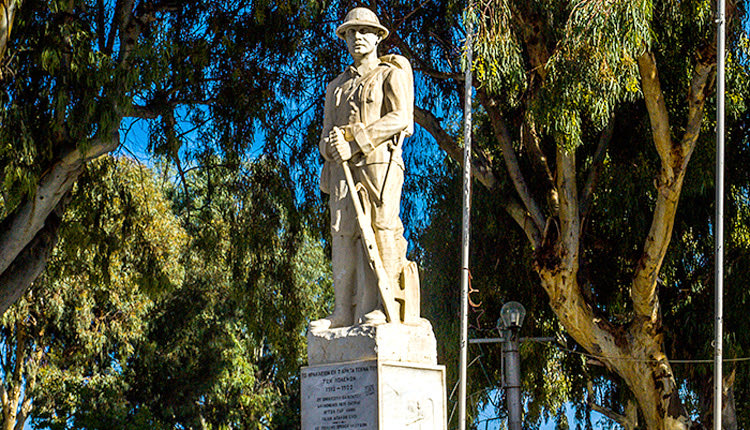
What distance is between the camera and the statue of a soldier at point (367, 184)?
25.3 feet

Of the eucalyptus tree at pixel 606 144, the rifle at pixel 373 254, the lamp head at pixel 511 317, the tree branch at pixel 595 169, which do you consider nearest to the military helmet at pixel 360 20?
the rifle at pixel 373 254

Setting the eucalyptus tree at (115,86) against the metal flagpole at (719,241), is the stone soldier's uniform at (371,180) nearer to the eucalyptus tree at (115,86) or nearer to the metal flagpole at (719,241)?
the metal flagpole at (719,241)

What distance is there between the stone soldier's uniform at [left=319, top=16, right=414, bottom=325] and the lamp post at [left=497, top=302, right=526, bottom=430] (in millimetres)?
5353

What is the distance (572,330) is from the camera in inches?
576

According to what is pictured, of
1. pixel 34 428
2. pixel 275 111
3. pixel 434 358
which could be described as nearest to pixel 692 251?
pixel 275 111

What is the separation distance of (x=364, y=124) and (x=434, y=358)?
172 centimetres

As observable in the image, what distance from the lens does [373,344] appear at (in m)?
7.27

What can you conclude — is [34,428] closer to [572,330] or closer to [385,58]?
[572,330]

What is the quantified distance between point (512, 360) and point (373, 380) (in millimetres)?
5974

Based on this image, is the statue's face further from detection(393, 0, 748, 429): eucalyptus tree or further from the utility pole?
the utility pole

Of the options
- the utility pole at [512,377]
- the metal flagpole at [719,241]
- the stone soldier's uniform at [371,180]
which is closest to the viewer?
the stone soldier's uniform at [371,180]

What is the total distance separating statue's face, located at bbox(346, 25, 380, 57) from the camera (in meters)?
8.23

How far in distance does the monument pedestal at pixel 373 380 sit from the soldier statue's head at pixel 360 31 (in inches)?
82.4

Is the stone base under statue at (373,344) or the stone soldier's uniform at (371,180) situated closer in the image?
the stone base under statue at (373,344)
